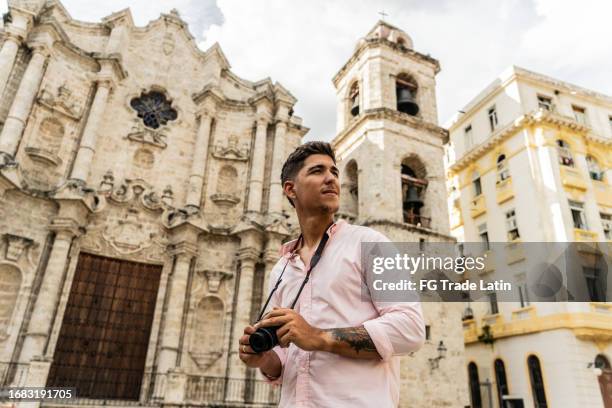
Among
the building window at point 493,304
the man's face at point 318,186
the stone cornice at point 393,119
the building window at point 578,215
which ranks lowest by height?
the man's face at point 318,186

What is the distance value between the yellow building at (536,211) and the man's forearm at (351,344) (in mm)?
15812

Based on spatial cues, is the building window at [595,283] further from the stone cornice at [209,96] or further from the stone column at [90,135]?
the stone column at [90,135]

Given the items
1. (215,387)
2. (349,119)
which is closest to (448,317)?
(215,387)

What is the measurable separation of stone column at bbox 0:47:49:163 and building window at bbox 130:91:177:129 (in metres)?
3.05

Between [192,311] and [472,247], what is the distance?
45.9ft

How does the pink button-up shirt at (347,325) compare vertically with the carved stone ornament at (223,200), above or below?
below

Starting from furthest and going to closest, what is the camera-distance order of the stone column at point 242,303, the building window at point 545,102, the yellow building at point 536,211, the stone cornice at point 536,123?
the building window at point 545,102 → the stone cornice at point 536,123 → the yellow building at point 536,211 → the stone column at point 242,303

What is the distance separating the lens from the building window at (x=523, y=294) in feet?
53.1

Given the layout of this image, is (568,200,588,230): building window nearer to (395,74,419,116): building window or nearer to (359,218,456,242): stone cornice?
(359,218,456,242): stone cornice

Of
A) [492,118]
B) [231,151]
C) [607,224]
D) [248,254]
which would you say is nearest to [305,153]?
[248,254]

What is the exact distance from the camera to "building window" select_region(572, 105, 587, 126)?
64.1ft

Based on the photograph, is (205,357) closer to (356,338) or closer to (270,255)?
(270,255)

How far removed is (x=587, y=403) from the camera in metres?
13.5

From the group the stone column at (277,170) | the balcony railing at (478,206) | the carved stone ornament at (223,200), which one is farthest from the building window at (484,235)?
the carved stone ornament at (223,200)
